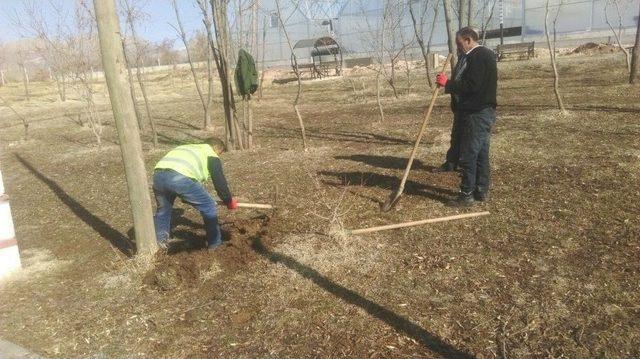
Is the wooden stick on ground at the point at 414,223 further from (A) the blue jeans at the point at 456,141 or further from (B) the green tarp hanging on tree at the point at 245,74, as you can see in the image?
(B) the green tarp hanging on tree at the point at 245,74

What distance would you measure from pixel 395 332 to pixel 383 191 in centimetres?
A: 279

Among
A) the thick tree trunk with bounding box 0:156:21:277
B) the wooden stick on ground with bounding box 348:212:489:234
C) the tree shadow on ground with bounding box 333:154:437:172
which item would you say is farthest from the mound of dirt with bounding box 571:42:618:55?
the thick tree trunk with bounding box 0:156:21:277

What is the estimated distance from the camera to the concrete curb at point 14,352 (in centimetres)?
310

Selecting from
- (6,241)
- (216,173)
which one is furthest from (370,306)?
(6,241)

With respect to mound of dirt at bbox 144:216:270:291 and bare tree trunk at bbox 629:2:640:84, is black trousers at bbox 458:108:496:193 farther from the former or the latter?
bare tree trunk at bbox 629:2:640:84

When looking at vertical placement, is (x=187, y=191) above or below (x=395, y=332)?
above

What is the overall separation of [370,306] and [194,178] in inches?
72.6

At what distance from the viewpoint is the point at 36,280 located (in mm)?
4211

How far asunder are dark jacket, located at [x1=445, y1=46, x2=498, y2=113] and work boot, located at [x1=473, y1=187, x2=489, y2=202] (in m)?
0.81

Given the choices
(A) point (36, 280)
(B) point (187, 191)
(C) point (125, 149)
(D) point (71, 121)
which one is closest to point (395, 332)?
(B) point (187, 191)

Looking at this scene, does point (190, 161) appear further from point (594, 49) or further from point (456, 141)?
point (594, 49)

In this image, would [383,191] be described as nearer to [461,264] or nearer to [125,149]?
[461,264]

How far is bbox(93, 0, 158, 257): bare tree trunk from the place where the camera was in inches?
144

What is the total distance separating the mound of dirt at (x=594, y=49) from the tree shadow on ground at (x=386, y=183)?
755 inches
